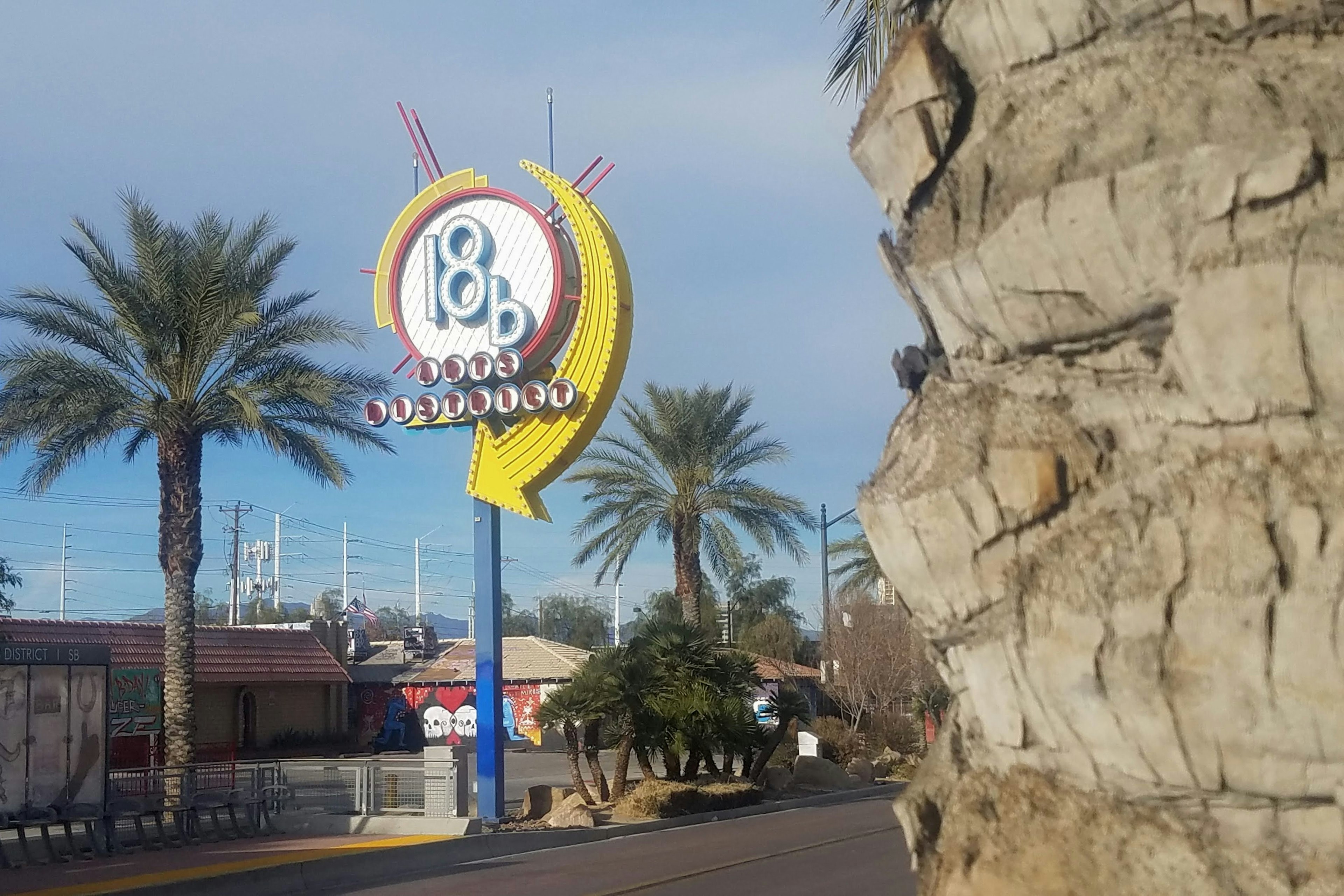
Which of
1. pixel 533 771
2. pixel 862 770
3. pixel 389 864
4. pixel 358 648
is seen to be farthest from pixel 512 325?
pixel 358 648

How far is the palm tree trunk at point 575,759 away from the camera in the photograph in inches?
869

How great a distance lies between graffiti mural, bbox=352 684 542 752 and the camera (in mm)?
46438

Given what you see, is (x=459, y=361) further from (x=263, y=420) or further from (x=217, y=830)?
(x=217, y=830)

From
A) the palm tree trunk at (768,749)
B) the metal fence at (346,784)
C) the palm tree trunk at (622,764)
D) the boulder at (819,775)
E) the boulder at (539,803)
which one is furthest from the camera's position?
the boulder at (819,775)

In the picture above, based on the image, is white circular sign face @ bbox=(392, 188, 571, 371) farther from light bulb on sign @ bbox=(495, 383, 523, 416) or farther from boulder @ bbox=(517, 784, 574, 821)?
boulder @ bbox=(517, 784, 574, 821)

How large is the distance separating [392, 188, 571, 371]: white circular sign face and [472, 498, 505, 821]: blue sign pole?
10.0 feet

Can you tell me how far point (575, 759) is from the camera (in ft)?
73.7

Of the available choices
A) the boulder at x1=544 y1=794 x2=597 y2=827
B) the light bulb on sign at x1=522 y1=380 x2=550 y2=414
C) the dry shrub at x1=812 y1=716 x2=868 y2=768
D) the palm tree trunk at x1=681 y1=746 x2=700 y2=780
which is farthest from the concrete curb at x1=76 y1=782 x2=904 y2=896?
the dry shrub at x1=812 y1=716 x2=868 y2=768

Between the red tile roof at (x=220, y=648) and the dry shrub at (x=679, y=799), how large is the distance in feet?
47.0

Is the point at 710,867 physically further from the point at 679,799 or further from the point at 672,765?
the point at 672,765

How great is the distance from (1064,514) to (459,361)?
2048 cm

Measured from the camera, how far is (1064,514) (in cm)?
269

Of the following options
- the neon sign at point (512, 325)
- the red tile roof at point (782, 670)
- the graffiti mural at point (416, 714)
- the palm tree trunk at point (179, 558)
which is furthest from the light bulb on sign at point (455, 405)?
the graffiti mural at point (416, 714)

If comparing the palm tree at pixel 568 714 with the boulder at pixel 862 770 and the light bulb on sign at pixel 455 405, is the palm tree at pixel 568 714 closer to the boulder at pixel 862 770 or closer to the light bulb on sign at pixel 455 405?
the light bulb on sign at pixel 455 405
